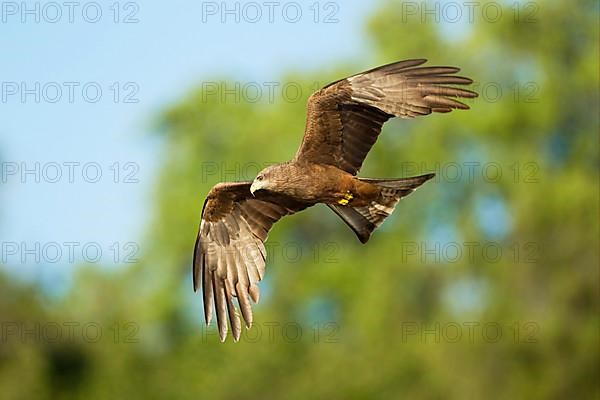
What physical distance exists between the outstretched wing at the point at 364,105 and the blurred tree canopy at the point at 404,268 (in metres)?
17.7

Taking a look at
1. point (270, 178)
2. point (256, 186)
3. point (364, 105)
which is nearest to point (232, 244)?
point (256, 186)

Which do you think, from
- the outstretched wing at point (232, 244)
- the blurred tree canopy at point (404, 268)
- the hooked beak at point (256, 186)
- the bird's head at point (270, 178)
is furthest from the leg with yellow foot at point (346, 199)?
the blurred tree canopy at point (404, 268)

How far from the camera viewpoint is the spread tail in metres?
13.4

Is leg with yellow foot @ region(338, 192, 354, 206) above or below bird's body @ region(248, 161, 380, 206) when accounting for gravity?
below

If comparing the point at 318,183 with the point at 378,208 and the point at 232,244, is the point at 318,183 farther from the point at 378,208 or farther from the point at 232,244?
the point at 232,244

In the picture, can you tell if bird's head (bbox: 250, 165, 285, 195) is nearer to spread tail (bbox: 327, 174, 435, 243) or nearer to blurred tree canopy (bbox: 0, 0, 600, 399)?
spread tail (bbox: 327, 174, 435, 243)

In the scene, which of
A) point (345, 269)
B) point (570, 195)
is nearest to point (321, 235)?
point (345, 269)

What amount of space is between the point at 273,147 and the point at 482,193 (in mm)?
7813

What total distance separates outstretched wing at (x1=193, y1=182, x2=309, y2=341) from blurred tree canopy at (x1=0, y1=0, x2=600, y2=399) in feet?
54.1

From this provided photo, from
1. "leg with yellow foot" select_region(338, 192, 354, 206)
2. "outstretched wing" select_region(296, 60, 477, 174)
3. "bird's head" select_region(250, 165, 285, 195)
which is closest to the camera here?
"outstretched wing" select_region(296, 60, 477, 174)

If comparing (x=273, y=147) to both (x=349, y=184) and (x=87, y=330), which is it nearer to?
(x=87, y=330)

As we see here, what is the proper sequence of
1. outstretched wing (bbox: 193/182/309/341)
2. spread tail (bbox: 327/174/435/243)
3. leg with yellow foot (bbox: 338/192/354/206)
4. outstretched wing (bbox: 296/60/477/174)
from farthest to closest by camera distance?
outstretched wing (bbox: 193/182/309/341) → spread tail (bbox: 327/174/435/243) → leg with yellow foot (bbox: 338/192/354/206) → outstretched wing (bbox: 296/60/477/174)

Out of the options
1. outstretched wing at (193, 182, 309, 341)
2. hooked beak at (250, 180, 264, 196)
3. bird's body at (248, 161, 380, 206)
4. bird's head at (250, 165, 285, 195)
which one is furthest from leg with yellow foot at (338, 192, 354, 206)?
outstretched wing at (193, 182, 309, 341)

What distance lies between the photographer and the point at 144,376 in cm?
3597
